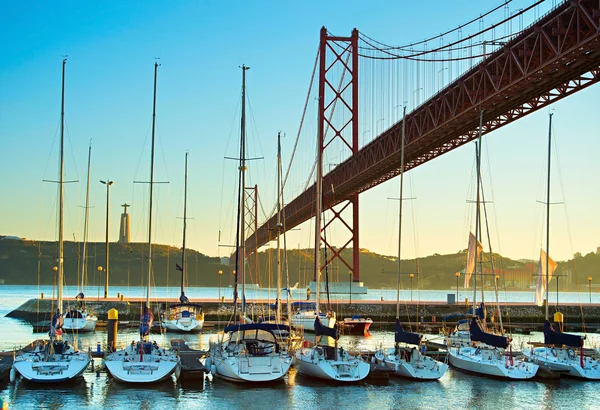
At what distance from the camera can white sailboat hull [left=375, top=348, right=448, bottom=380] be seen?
71.5ft

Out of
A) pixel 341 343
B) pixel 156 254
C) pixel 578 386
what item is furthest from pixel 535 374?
pixel 156 254

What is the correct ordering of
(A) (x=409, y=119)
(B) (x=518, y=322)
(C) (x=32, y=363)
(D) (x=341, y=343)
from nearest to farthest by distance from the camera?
(C) (x=32, y=363), (D) (x=341, y=343), (A) (x=409, y=119), (B) (x=518, y=322)

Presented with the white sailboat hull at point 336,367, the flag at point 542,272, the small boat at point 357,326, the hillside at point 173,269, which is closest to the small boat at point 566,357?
the white sailboat hull at point 336,367

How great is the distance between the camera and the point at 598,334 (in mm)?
41812

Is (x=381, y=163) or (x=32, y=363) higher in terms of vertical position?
(x=381, y=163)

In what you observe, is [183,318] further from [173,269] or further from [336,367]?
[173,269]

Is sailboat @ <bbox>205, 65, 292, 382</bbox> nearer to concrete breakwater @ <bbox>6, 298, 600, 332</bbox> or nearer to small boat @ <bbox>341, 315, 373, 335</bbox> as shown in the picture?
small boat @ <bbox>341, 315, 373, 335</bbox>

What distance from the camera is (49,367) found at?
19.8 meters

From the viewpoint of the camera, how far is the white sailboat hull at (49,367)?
1956 centimetres

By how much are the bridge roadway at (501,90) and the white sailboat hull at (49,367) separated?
15.9m

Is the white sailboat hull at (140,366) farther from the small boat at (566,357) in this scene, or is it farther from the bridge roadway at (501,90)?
the bridge roadway at (501,90)

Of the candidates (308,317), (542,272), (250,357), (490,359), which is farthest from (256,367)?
(542,272)

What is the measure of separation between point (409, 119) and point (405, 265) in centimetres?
12615

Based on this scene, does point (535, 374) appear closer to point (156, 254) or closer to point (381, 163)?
point (381, 163)
